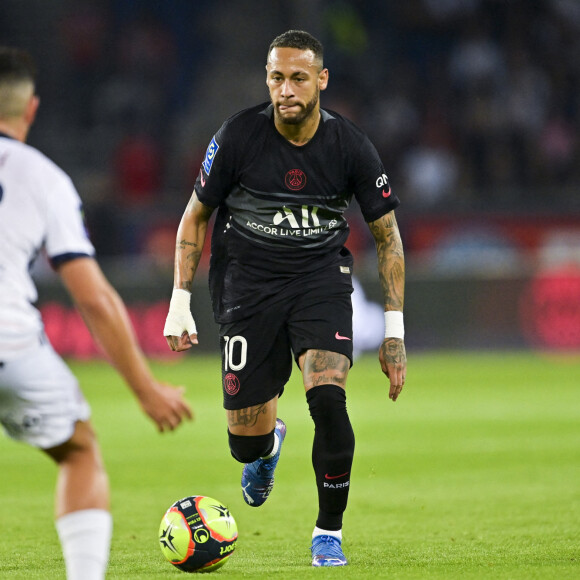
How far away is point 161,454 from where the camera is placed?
10586 millimetres

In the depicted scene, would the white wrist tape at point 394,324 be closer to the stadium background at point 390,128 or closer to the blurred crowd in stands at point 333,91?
the stadium background at point 390,128

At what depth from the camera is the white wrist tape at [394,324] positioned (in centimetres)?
614

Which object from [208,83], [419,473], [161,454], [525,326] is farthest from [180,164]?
[419,473]

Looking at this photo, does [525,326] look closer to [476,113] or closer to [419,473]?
[476,113]

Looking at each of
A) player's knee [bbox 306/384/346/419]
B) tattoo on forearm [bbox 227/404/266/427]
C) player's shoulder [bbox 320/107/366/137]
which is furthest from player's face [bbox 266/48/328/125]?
tattoo on forearm [bbox 227/404/266/427]

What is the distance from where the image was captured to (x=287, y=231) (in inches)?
244

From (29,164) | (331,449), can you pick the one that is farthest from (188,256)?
(29,164)

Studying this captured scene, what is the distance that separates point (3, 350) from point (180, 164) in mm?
18111

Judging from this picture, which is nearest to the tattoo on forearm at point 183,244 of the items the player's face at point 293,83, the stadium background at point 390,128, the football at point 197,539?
the player's face at point 293,83

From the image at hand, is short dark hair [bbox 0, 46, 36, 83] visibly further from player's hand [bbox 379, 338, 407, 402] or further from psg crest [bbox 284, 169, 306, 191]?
player's hand [bbox 379, 338, 407, 402]

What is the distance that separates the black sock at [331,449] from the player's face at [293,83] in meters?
1.40

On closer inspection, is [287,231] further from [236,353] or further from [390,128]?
[390,128]

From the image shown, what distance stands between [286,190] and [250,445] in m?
1.42

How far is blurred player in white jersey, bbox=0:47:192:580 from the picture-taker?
392cm
